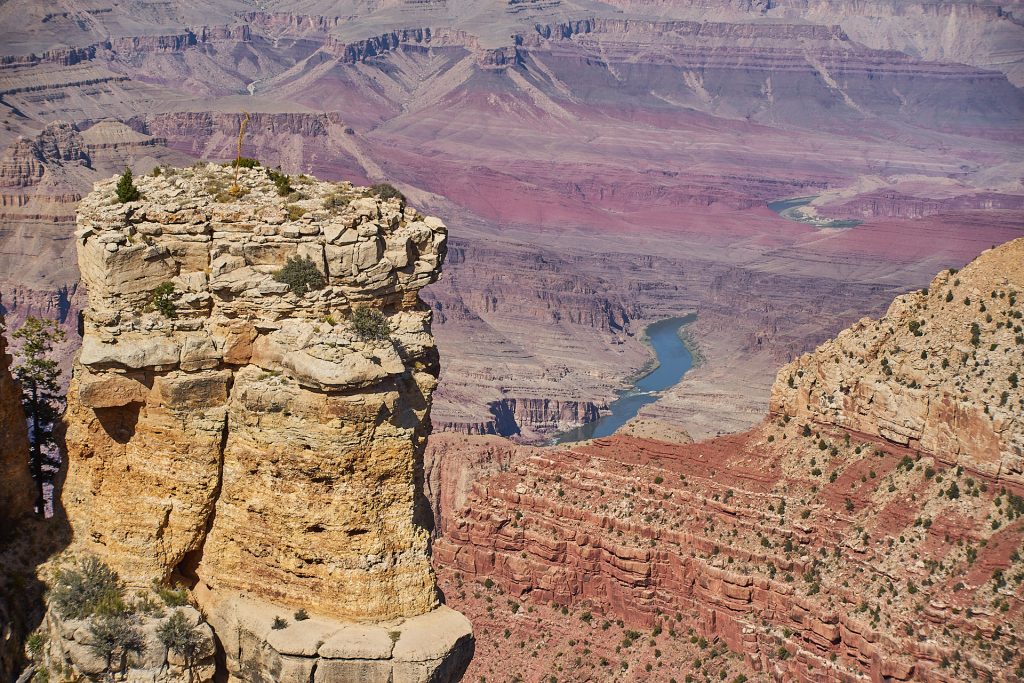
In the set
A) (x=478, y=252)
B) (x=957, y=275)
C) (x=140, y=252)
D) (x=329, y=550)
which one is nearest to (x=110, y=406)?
(x=140, y=252)

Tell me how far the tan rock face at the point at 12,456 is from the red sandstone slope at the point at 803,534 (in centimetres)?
2662

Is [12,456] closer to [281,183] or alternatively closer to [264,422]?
[264,422]

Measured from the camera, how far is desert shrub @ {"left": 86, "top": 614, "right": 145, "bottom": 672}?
A: 19.1m

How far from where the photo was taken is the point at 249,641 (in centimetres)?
1956

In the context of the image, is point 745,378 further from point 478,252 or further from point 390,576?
point 390,576

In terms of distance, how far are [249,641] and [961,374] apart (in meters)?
30.3

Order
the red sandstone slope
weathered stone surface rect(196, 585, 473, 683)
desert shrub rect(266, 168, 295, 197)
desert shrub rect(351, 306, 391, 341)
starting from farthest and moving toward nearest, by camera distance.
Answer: the red sandstone slope, desert shrub rect(266, 168, 295, 197), weathered stone surface rect(196, 585, 473, 683), desert shrub rect(351, 306, 391, 341)

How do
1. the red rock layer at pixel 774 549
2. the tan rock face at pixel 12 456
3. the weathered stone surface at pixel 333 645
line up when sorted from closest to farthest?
the weathered stone surface at pixel 333 645
the tan rock face at pixel 12 456
the red rock layer at pixel 774 549

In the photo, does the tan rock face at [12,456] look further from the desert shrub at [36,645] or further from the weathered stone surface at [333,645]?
the weathered stone surface at [333,645]

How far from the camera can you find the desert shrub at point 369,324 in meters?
19.0

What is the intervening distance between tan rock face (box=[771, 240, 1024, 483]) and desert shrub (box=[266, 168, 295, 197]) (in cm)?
2789

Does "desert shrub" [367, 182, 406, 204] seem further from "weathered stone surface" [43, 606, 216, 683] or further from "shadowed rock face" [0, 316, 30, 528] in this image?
"weathered stone surface" [43, 606, 216, 683]

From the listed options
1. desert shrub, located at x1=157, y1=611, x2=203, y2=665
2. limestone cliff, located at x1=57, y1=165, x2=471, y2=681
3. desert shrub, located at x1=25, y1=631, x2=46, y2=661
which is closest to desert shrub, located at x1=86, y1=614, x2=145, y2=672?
desert shrub, located at x1=157, y1=611, x2=203, y2=665

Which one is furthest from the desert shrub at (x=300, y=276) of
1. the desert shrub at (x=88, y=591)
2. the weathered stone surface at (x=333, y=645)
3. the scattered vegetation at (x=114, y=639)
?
the scattered vegetation at (x=114, y=639)
